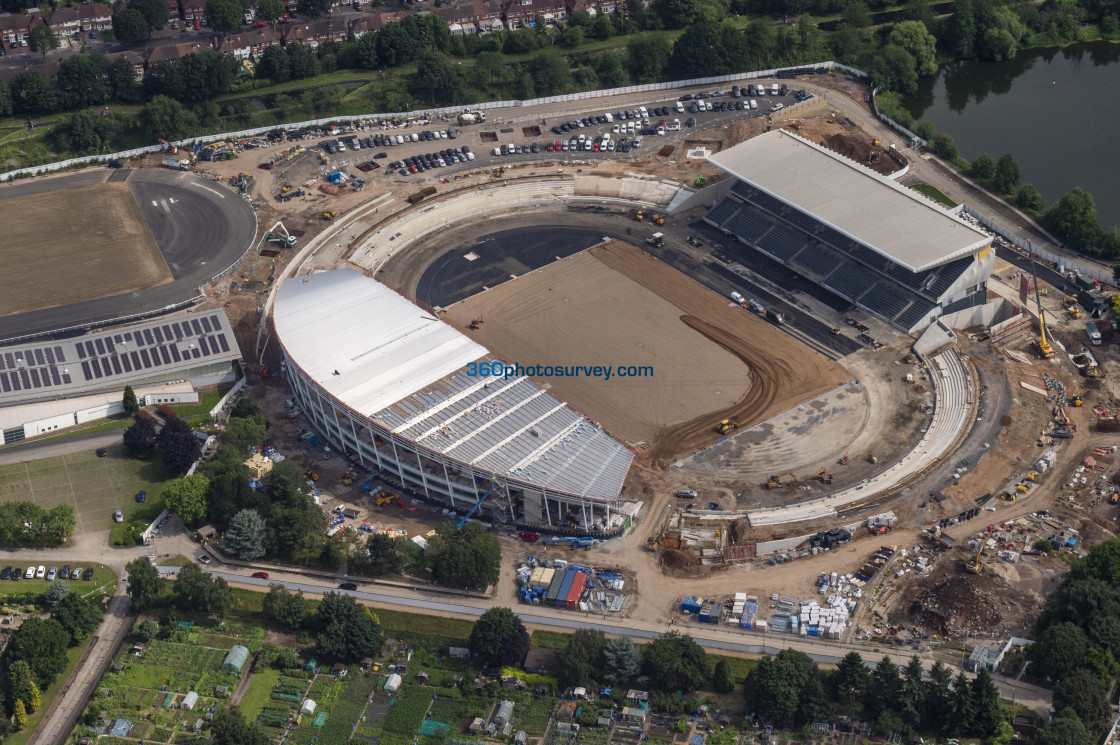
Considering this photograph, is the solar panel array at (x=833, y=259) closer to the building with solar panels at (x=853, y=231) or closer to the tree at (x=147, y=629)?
the building with solar panels at (x=853, y=231)

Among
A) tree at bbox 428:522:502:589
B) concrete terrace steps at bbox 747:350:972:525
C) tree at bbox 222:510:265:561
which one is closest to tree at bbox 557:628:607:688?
tree at bbox 428:522:502:589

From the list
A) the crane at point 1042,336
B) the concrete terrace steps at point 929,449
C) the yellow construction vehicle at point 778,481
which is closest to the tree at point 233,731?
the concrete terrace steps at point 929,449

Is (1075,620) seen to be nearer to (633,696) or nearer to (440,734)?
(633,696)

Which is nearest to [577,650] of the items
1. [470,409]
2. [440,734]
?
[440,734]

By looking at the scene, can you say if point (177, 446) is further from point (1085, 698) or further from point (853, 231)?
point (1085, 698)

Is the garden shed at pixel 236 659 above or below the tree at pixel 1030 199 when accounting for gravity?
below

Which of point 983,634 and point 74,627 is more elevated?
point 983,634

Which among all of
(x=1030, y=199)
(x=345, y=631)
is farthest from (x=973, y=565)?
(x=1030, y=199)
